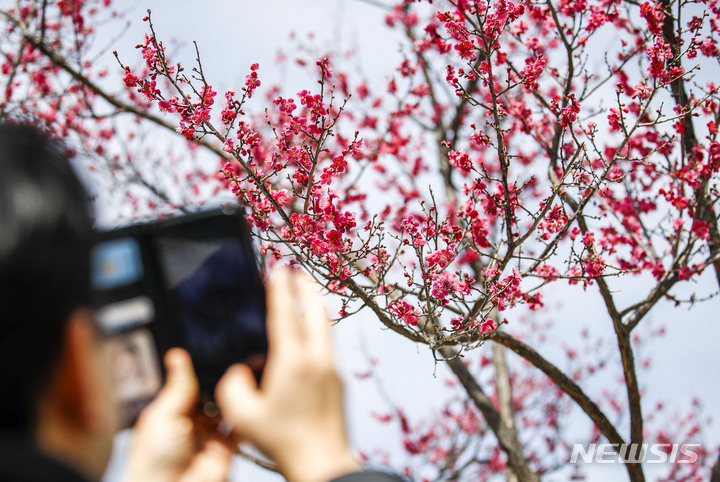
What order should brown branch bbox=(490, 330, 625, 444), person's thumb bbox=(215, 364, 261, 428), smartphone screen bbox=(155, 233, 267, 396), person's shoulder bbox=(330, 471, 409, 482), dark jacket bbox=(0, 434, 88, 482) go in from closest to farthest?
dark jacket bbox=(0, 434, 88, 482)
person's shoulder bbox=(330, 471, 409, 482)
person's thumb bbox=(215, 364, 261, 428)
smartphone screen bbox=(155, 233, 267, 396)
brown branch bbox=(490, 330, 625, 444)

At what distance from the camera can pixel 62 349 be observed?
2.84 ft

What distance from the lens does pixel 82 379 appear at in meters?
0.89

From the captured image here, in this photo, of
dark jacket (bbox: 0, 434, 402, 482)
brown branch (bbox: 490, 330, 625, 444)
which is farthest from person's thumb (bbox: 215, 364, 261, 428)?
brown branch (bbox: 490, 330, 625, 444)

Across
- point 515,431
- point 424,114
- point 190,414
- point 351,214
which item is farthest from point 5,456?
point 424,114

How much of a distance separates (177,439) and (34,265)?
39cm

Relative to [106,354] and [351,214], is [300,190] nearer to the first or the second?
[351,214]

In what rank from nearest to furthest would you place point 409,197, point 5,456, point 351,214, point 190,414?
point 5,456 → point 190,414 → point 351,214 → point 409,197

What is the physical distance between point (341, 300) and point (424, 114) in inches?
171

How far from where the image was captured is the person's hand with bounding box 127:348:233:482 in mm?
1024

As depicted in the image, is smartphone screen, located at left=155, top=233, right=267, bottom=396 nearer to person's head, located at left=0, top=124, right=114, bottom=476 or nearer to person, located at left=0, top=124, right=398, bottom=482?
person, located at left=0, top=124, right=398, bottom=482

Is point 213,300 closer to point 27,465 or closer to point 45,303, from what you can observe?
point 45,303

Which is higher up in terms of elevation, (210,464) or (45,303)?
(45,303)

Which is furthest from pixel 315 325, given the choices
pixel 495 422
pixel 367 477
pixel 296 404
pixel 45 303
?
pixel 495 422

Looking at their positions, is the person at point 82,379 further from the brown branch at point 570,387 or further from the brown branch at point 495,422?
the brown branch at point 495,422
